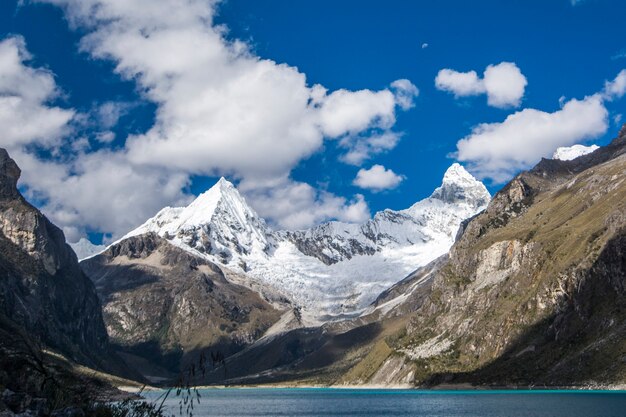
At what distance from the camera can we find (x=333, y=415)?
475ft

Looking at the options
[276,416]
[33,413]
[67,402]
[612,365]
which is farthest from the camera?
[612,365]

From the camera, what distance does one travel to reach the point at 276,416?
147 m

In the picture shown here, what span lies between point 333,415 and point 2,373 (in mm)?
67206

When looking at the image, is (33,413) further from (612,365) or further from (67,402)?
(612,365)

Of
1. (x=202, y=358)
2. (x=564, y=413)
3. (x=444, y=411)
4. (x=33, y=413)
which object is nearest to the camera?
(x=202, y=358)

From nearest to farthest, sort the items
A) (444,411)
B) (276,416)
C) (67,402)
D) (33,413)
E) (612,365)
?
(33,413)
(67,402)
(444,411)
(276,416)
(612,365)

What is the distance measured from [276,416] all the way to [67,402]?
364 ft

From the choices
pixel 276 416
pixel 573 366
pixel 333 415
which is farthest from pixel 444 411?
pixel 573 366

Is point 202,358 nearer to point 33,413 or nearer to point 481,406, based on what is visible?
point 33,413

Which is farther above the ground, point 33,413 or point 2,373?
point 2,373

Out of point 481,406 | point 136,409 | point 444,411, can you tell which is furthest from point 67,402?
point 481,406

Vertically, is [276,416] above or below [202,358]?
below

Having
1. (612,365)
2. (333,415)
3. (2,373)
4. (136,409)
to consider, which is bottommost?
(612,365)

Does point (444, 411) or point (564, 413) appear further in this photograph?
point (444, 411)
